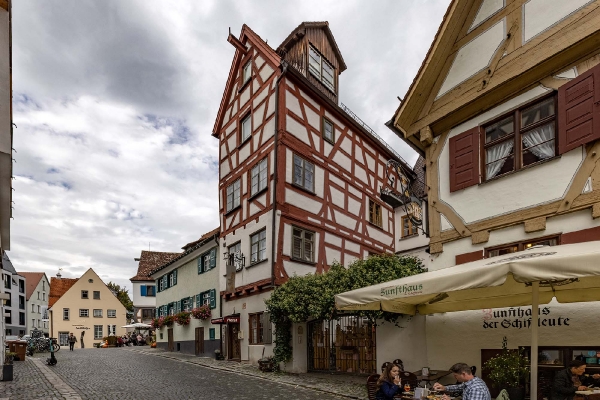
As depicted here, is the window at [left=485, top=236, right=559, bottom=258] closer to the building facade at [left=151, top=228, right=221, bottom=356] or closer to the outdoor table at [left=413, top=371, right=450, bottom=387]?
the outdoor table at [left=413, top=371, right=450, bottom=387]


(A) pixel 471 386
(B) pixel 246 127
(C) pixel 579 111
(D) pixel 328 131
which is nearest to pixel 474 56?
(C) pixel 579 111

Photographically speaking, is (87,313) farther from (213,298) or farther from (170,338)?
(213,298)

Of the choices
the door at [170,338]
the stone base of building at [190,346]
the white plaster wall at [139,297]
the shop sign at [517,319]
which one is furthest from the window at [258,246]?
the white plaster wall at [139,297]

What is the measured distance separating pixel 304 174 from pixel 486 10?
11.1 meters

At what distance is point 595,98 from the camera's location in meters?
8.22

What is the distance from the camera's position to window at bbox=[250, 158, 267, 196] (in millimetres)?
20094

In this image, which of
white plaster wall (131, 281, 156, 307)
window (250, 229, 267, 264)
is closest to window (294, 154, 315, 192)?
window (250, 229, 267, 264)

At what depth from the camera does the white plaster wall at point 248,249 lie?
62.0 feet

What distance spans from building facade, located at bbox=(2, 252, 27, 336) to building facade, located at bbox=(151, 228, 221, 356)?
36.9 metres

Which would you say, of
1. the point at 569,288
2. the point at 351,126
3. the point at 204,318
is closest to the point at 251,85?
the point at 351,126

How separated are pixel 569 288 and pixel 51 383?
1329cm

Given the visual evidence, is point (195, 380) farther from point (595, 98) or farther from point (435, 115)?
point (595, 98)

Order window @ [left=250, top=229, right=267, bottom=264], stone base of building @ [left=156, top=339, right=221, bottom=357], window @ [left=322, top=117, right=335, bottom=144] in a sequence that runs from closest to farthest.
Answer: window @ [left=250, top=229, right=267, bottom=264] → window @ [left=322, top=117, right=335, bottom=144] → stone base of building @ [left=156, top=339, right=221, bottom=357]

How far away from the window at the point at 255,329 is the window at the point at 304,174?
560 centimetres
